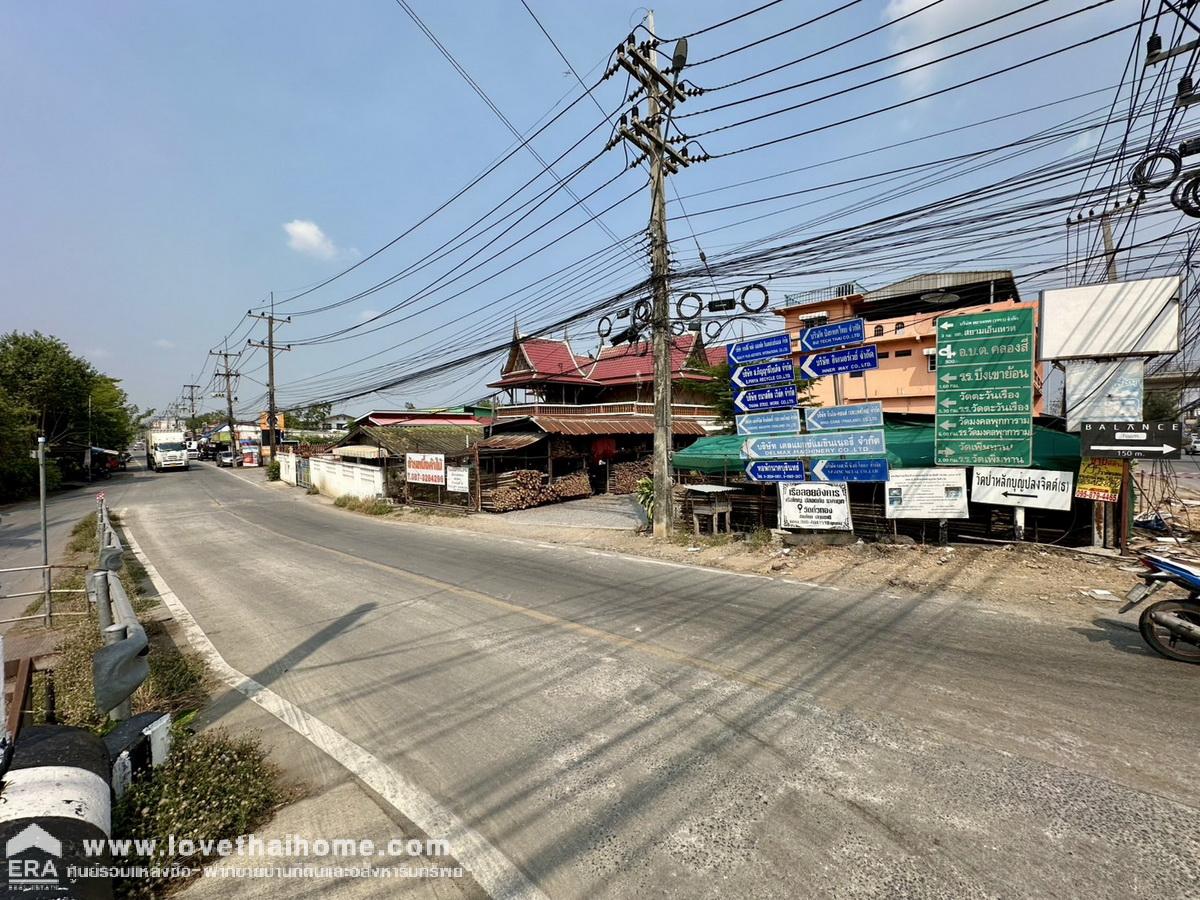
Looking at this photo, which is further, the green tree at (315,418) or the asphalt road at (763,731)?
the green tree at (315,418)

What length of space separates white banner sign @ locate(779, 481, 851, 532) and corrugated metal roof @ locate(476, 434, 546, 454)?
444 inches

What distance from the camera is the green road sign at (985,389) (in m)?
9.15

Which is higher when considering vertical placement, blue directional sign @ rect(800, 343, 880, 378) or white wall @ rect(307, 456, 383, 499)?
blue directional sign @ rect(800, 343, 880, 378)

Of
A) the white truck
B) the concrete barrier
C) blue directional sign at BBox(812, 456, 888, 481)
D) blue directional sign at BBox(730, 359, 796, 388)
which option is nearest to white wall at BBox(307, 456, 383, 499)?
blue directional sign at BBox(730, 359, 796, 388)

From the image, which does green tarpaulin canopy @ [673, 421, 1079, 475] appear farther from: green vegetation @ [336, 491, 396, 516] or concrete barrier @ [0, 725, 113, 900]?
green vegetation @ [336, 491, 396, 516]

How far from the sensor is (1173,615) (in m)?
5.01

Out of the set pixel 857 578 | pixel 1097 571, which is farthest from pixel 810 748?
pixel 1097 571

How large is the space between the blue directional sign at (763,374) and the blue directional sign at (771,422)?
26.2 inches

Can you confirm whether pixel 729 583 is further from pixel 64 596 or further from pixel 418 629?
pixel 64 596

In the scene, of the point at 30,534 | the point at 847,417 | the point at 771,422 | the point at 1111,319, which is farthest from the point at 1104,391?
the point at 30,534

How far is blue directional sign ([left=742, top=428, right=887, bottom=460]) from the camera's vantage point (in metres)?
10.1

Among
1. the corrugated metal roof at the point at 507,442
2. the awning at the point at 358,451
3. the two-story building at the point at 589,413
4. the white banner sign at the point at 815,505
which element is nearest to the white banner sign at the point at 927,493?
the white banner sign at the point at 815,505

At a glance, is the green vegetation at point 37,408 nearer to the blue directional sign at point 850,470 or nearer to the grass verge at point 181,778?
the grass verge at point 181,778

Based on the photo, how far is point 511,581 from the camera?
8.86 metres
